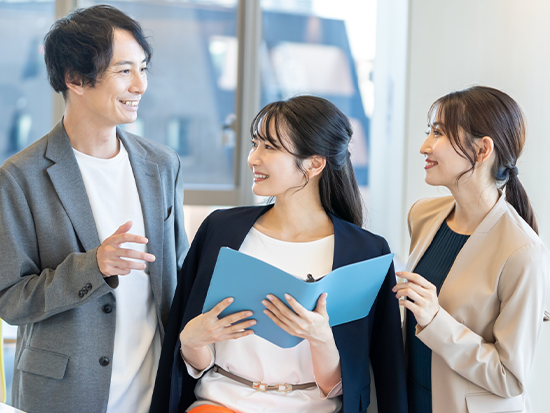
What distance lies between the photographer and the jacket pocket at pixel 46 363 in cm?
146

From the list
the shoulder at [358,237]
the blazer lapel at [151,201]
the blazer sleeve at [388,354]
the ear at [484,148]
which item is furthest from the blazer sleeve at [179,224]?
the ear at [484,148]

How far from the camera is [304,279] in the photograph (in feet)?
4.91

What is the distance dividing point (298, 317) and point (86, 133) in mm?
840

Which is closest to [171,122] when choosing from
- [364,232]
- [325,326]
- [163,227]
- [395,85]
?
[395,85]

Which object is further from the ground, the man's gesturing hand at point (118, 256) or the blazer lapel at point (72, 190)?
the blazer lapel at point (72, 190)

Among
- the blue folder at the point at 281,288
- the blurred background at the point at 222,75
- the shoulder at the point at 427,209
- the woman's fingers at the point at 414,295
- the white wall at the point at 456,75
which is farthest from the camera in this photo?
the blurred background at the point at 222,75

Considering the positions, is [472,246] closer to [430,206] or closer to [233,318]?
[430,206]

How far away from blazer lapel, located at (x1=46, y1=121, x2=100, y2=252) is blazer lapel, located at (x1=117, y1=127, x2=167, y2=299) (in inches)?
6.3

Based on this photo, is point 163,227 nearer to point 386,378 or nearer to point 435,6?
point 386,378

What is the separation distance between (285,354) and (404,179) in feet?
4.49

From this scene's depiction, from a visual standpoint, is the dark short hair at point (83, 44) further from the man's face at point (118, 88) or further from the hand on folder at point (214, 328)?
the hand on folder at point (214, 328)

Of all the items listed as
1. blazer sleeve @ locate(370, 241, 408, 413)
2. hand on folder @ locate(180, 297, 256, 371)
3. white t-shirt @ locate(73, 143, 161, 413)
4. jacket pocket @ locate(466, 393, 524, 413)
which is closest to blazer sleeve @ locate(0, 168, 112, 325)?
white t-shirt @ locate(73, 143, 161, 413)

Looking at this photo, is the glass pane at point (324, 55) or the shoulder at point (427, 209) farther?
the glass pane at point (324, 55)

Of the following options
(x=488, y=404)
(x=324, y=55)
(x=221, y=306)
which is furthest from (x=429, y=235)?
(x=324, y=55)
